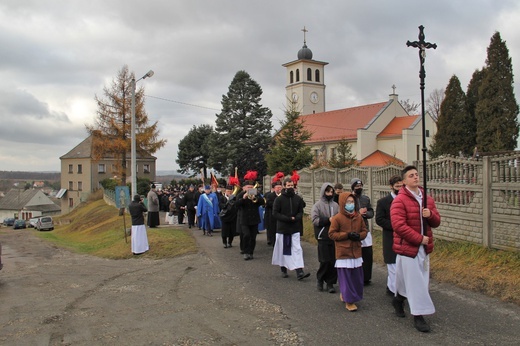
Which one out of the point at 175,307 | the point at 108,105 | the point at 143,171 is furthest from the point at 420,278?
the point at 143,171

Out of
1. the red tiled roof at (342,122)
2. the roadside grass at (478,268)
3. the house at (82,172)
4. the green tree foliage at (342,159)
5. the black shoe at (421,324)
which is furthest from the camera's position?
the house at (82,172)

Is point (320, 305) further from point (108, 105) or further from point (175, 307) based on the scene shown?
point (108, 105)

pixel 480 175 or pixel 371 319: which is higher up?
pixel 480 175

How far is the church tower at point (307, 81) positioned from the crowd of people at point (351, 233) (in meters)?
64.9

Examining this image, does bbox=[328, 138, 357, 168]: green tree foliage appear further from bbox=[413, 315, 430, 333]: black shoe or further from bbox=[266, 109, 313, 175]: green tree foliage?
bbox=[413, 315, 430, 333]: black shoe

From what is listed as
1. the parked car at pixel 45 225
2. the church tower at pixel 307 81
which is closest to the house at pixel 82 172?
the parked car at pixel 45 225

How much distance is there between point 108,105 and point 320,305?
36483 mm

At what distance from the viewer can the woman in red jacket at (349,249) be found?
6.49 metres

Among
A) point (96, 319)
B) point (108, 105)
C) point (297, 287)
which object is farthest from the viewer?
point (108, 105)

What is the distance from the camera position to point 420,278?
5547 millimetres

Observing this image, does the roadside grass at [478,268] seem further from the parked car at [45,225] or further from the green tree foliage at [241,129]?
the parked car at [45,225]

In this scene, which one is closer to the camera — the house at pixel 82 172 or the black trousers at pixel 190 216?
the black trousers at pixel 190 216

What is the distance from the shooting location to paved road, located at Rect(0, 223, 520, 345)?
18.0ft

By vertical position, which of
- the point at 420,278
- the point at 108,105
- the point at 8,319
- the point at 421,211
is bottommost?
the point at 8,319
